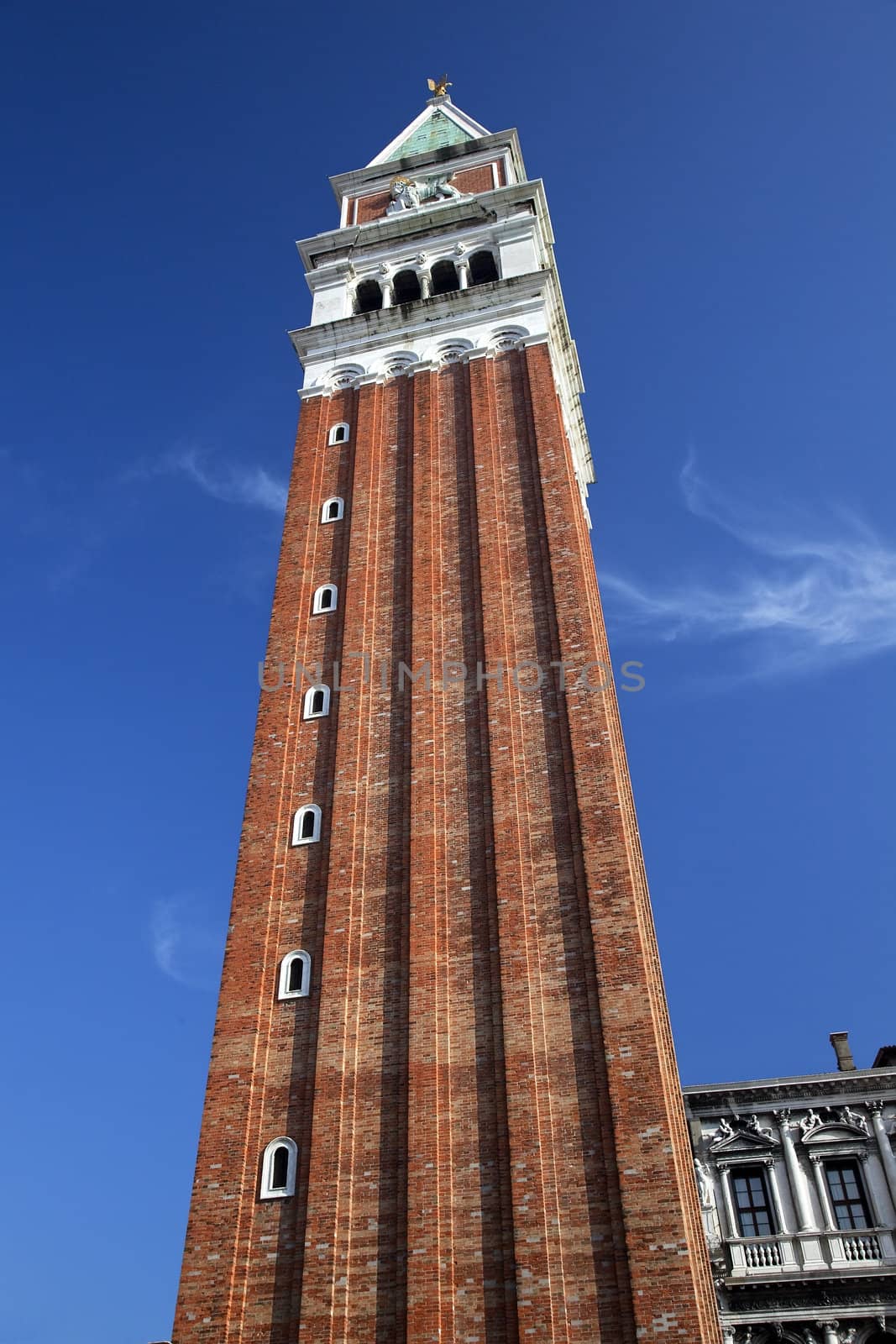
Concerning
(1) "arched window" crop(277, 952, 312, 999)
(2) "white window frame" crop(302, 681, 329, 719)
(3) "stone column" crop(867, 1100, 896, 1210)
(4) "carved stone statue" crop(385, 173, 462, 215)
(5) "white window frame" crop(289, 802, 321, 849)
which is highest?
(4) "carved stone statue" crop(385, 173, 462, 215)

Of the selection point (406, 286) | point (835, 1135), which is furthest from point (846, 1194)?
point (406, 286)

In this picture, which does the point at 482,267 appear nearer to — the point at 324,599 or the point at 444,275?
the point at 444,275

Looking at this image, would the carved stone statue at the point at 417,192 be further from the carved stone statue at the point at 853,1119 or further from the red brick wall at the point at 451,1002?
the carved stone statue at the point at 853,1119

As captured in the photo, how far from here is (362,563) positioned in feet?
104

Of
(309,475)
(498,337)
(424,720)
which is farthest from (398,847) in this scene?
(498,337)

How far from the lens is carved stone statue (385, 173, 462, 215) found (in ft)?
150

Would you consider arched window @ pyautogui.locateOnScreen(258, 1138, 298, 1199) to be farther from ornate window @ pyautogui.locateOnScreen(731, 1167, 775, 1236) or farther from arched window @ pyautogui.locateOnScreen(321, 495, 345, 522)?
arched window @ pyautogui.locateOnScreen(321, 495, 345, 522)

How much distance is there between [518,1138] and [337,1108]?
11.6ft

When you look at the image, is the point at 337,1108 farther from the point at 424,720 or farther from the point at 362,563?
the point at 362,563

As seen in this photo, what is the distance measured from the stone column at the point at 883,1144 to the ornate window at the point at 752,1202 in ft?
9.89

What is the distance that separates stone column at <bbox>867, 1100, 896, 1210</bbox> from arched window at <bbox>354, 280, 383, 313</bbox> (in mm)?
30788

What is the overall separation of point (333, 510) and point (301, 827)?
11.7 m

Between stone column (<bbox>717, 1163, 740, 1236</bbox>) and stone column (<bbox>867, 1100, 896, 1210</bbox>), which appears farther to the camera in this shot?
stone column (<bbox>717, 1163, 740, 1236</bbox>)

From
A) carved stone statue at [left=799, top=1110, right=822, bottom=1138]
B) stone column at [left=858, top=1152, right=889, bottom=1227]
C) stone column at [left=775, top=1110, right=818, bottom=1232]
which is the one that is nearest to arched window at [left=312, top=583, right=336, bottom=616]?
stone column at [left=775, top=1110, right=818, bottom=1232]
